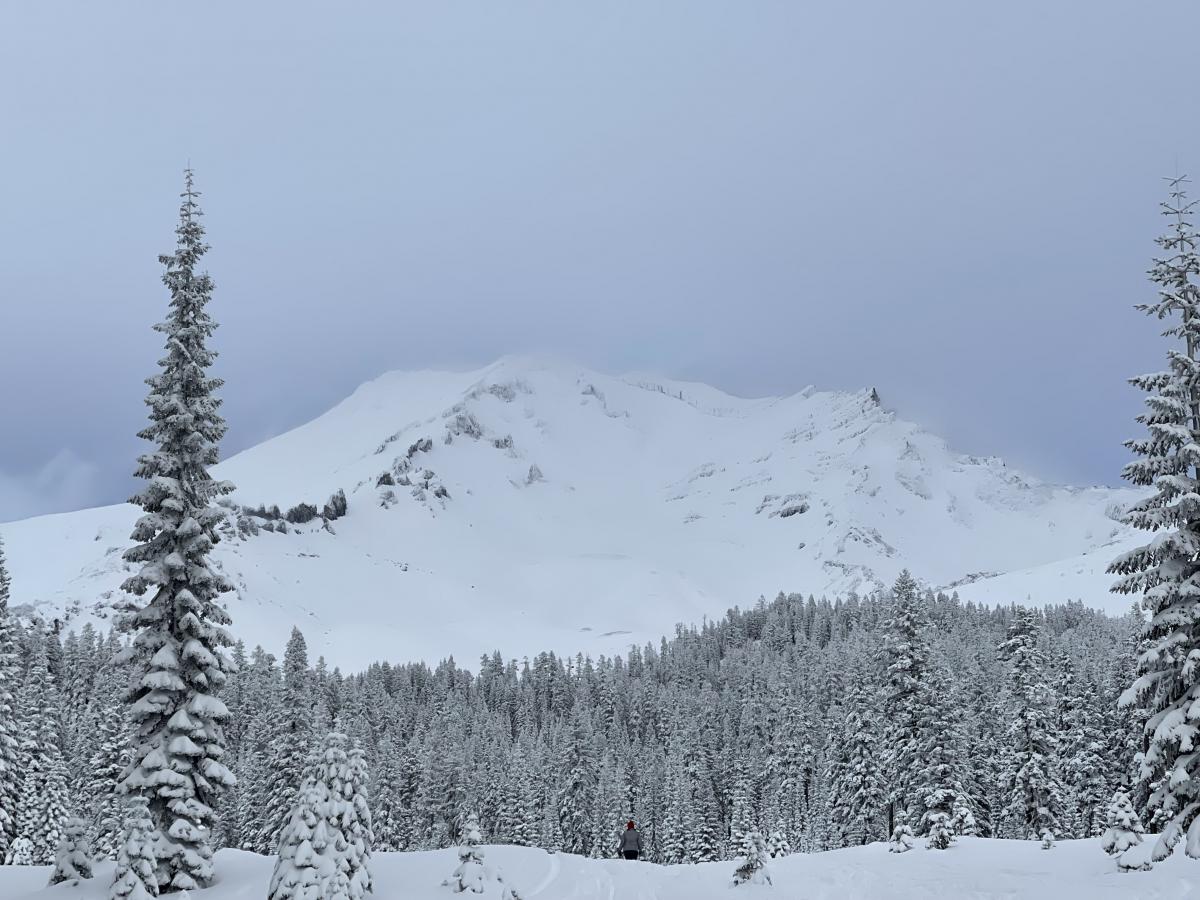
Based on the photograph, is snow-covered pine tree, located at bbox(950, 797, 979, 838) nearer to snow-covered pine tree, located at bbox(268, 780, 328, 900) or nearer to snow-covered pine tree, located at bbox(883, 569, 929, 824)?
snow-covered pine tree, located at bbox(883, 569, 929, 824)

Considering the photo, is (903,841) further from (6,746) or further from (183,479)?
(6,746)

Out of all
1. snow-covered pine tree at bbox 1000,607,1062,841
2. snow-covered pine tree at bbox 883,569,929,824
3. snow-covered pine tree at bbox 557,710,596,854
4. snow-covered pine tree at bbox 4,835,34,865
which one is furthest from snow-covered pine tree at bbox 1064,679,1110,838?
snow-covered pine tree at bbox 4,835,34,865

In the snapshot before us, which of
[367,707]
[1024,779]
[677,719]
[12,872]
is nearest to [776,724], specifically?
[677,719]

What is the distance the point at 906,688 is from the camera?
5091 cm

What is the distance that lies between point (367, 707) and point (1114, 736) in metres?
101

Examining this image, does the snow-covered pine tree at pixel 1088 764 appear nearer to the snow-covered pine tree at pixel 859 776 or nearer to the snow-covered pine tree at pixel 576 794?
the snow-covered pine tree at pixel 859 776

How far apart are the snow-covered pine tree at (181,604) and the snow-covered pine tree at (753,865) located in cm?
1359

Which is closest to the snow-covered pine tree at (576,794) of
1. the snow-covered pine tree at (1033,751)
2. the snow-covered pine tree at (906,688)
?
the snow-covered pine tree at (906,688)

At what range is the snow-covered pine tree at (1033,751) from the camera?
51594 millimetres

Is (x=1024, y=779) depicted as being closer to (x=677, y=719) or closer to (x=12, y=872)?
(x=12, y=872)

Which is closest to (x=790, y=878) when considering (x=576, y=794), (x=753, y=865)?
(x=753, y=865)

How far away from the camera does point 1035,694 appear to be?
51938 mm

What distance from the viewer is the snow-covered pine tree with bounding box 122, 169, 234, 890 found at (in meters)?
22.6

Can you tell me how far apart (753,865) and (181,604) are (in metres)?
16.6
